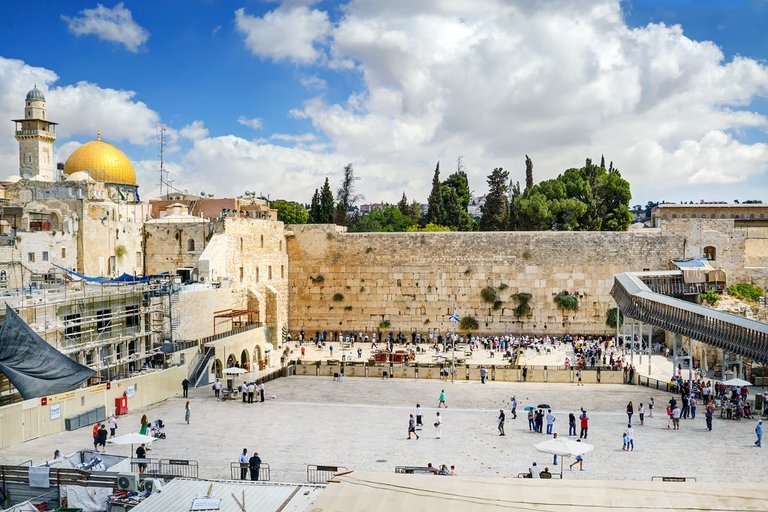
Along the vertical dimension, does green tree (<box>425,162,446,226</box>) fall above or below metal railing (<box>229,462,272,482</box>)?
above

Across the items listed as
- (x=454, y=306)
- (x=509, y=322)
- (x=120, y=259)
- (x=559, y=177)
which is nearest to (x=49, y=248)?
(x=120, y=259)

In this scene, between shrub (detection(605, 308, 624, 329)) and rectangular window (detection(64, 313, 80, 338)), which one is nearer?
rectangular window (detection(64, 313, 80, 338))

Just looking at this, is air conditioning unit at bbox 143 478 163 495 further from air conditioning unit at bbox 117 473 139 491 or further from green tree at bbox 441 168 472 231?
green tree at bbox 441 168 472 231

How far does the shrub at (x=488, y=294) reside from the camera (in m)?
38.5

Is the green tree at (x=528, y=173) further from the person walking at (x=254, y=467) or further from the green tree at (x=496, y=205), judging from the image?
the person walking at (x=254, y=467)

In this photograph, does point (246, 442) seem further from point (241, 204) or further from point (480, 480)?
point (241, 204)

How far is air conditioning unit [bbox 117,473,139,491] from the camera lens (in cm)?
1137

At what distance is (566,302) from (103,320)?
23763mm

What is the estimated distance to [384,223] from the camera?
66562 millimetres

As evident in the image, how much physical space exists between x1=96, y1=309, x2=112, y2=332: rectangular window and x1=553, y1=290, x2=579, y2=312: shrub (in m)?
23.0

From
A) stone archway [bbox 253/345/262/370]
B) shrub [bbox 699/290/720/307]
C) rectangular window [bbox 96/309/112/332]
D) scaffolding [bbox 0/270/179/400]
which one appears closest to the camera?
scaffolding [bbox 0/270/179/400]

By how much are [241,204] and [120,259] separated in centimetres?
1766

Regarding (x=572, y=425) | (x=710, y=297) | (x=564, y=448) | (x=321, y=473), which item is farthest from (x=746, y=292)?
(x=321, y=473)

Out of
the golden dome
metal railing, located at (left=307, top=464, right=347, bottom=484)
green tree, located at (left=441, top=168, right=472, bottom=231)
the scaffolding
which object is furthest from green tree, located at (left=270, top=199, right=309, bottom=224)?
metal railing, located at (left=307, top=464, right=347, bottom=484)
